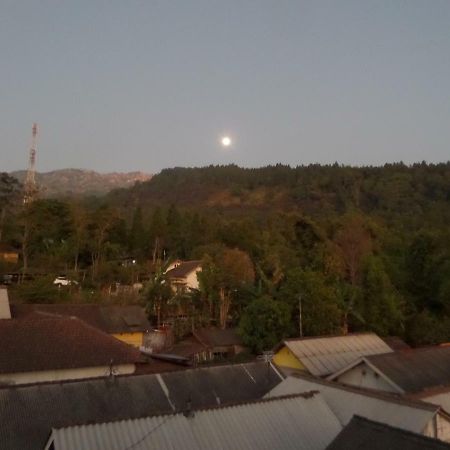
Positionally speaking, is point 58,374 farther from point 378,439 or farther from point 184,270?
point 184,270

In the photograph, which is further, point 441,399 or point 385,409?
point 441,399

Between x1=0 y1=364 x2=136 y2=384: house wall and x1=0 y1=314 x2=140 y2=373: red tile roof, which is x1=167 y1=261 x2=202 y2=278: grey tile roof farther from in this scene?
x1=0 y1=364 x2=136 y2=384: house wall

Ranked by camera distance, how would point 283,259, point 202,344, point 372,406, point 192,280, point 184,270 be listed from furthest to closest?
point 184,270
point 192,280
point 283,259
point 202,344
point 372,406

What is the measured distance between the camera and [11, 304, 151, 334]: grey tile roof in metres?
22.9

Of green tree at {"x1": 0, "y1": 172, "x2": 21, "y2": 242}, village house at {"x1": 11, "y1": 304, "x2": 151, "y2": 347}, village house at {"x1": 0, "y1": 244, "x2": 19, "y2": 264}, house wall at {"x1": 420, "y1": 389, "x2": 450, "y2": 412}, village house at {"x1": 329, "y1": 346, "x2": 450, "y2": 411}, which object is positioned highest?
green tree at {"x1": 0, "y1": 172, "x2": 21, "y2": 242}

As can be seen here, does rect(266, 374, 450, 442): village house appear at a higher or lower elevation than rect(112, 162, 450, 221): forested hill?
lower

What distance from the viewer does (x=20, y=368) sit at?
1468cm

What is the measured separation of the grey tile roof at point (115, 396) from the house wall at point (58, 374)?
Result: 2879mm

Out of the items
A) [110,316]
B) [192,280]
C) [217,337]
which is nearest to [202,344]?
[217,337]

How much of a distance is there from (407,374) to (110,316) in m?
15.0

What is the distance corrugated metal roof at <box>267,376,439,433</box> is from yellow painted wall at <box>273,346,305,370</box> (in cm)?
674

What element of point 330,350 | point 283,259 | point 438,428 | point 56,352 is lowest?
point 330,350

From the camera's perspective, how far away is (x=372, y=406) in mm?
9461

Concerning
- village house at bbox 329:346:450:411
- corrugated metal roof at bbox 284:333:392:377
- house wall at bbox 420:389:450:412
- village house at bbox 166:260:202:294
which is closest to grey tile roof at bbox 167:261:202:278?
village house at bbox 166:260:202:294
